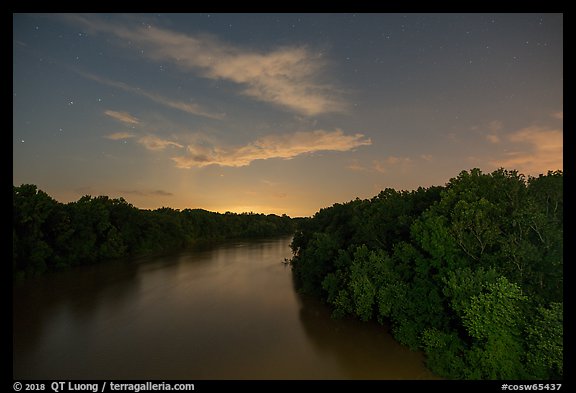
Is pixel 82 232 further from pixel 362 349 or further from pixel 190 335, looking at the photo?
pixel 362 349

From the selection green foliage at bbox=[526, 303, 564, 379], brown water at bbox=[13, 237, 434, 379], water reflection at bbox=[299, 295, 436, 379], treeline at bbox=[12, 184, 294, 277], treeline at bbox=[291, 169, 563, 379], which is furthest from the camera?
treeline at bbox=[12, 184, 294, 277]

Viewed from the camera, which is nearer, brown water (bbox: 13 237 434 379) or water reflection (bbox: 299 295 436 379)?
water reflection (bbox: 299 295 436 379)

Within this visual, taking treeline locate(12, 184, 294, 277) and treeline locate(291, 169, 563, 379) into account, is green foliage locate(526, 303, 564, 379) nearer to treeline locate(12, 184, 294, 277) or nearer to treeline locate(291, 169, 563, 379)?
treeline locate(291, 169, 563, 379)

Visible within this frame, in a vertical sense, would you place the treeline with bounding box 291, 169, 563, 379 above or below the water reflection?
above

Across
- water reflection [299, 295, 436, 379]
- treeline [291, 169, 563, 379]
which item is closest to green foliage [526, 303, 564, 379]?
treeline [291, 169, 563, 379]

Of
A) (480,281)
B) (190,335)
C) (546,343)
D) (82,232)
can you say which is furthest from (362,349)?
(82,232)

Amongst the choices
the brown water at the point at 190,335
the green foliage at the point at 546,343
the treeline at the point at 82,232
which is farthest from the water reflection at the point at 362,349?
the treeline at the point at 82,232
